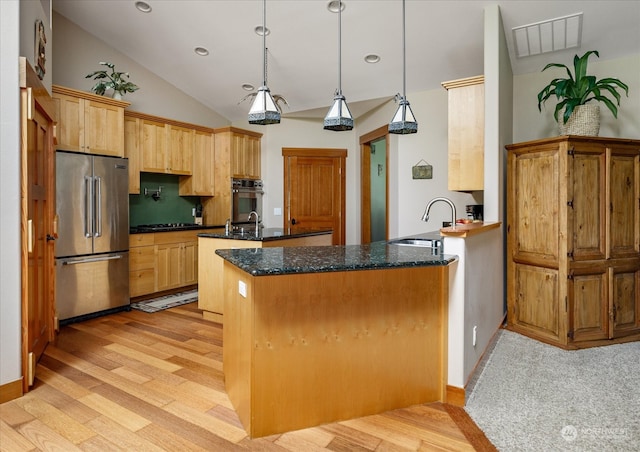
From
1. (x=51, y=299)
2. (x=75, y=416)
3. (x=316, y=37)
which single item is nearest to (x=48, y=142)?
(x=51, y=299)

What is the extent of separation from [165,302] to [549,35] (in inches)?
201

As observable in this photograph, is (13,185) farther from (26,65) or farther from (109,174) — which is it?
(109,174)

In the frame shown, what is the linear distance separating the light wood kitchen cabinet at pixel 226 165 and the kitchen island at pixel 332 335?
3.82 m

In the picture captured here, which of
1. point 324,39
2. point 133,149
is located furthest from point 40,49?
point 324,39

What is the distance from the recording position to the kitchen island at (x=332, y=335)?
1.96m

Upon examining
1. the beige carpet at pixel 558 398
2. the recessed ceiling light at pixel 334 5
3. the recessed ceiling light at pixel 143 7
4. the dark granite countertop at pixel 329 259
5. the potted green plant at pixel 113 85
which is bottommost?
the beige carpet at pixel 558 398

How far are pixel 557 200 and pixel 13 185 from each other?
4.08 metres

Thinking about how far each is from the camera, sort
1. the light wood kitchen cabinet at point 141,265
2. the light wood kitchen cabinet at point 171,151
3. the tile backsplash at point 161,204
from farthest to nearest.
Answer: the tile backsplash at point 161,204 < the light wood kitchen cabinet at point 171,151 < the light wood kitchen cabinet at point 141,265

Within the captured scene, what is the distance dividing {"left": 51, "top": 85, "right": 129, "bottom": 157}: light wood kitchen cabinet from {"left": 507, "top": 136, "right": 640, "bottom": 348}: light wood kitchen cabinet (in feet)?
14.4

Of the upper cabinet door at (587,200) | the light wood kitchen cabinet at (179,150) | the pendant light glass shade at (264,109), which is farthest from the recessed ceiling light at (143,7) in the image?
the upper cabinet door at (587,200)

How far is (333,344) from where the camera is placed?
6.85 feet

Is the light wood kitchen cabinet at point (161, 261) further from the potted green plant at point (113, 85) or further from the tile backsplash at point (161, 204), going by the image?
the potted green plant at point (113, 85)

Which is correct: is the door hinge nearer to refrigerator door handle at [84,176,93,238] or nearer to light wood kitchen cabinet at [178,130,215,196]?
refrigerator door handle at [84,176,93,238]

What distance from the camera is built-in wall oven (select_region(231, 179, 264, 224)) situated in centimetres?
603
